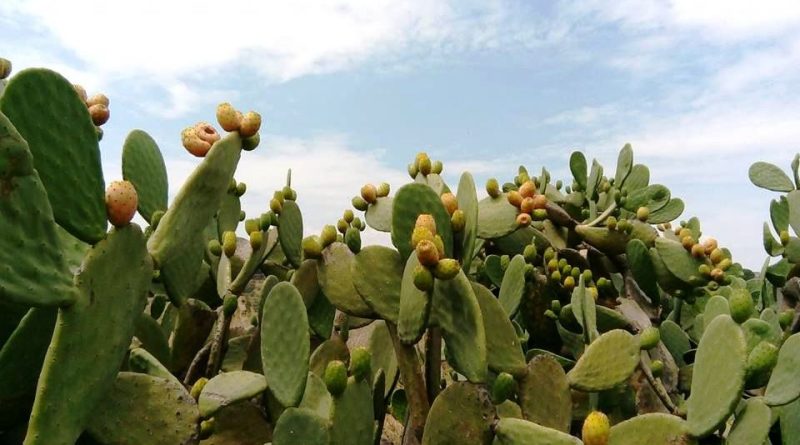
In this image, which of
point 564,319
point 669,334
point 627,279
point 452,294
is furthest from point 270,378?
point 627,279

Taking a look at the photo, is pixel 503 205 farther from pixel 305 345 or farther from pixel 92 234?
pixel 92 234

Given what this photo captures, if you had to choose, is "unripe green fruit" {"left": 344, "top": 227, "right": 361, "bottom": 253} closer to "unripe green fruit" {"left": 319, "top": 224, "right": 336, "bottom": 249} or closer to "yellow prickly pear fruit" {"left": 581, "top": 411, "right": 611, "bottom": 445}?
"unripe green fruit" {"left": 319, "top": 224, "right": 336, "bottom": 249}

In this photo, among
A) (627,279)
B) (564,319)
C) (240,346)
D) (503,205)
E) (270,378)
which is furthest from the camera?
(627,279)

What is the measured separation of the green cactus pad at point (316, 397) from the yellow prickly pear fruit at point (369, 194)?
0.71m

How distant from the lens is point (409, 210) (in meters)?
1.36

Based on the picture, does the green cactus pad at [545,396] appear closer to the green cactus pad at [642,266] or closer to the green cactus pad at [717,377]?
the green cactus pad at [717,377]

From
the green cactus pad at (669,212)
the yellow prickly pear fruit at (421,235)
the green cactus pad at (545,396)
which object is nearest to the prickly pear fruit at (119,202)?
the yellow prickly pear fruit at (421,235)

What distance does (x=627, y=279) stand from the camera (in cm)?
269

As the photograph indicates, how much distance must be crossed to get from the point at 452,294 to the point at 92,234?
61cm

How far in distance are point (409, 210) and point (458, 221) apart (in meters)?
0.16

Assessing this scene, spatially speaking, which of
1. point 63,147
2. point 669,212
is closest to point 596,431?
point 63,147

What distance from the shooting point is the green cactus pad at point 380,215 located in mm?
2033

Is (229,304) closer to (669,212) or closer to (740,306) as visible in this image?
(740,306)

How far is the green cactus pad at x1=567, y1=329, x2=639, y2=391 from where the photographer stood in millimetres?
1505
